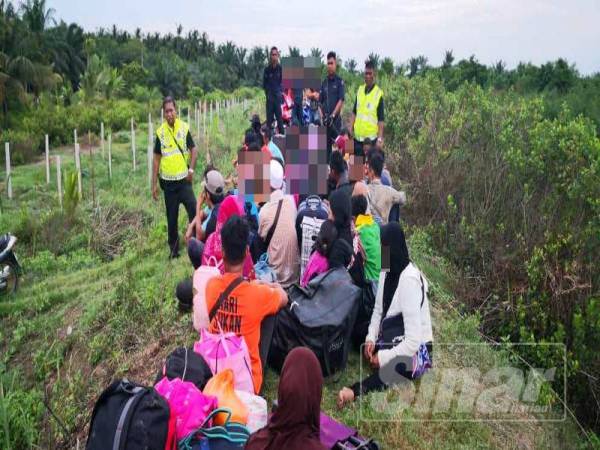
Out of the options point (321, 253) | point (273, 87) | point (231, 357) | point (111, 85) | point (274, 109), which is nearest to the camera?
point (231, 357)

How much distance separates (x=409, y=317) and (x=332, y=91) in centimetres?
624

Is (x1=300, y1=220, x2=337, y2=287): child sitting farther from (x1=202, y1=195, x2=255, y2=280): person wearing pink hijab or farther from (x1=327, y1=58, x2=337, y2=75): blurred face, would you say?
(x1=327, y1=58, x2=337, y2=75): blurred face

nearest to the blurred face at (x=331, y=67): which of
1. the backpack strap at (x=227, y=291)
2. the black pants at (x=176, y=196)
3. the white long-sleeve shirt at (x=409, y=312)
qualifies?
the black pants at (x=176, y=196)

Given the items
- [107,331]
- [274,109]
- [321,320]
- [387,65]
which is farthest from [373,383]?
[387,65]

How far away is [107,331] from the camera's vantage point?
5824 mm

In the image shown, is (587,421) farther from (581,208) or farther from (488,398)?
(581,208)

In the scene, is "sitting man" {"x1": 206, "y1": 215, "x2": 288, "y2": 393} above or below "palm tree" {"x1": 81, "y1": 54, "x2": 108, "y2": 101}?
below

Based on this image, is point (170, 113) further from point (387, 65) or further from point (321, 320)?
point (387, 65)

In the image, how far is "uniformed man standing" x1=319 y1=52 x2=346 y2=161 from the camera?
9.13 meters

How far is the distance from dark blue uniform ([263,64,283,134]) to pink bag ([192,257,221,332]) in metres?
6.40

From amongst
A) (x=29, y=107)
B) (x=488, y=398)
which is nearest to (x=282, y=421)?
(x=488, y=398)

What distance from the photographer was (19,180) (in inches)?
533

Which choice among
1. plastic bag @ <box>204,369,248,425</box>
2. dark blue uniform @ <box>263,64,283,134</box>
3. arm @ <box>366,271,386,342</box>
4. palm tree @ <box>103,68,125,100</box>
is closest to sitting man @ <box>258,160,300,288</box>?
arm @ <box>366,271,386,342</box>

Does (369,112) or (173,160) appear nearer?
(173,160)
